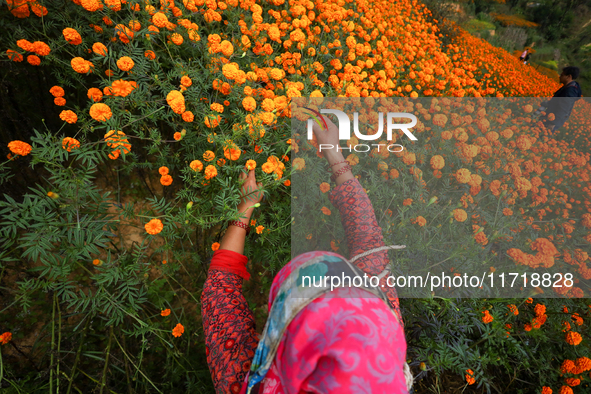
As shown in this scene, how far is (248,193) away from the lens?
1381mm

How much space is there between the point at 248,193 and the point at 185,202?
66 centimetres

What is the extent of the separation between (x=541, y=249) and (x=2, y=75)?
385 cm

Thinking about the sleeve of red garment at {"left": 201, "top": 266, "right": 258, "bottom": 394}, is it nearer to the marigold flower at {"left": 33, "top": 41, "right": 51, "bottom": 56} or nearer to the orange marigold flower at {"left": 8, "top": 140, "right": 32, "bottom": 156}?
the orange marigold flower at {"left": 8, "top": 140, "right": 32, "bottom": 156}

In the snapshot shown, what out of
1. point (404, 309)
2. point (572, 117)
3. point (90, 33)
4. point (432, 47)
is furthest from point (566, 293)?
point (572, 117)

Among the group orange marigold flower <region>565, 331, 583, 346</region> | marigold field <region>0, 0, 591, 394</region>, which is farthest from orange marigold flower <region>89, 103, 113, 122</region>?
orange marigold flower <region>565, 331, 583, 346</region>

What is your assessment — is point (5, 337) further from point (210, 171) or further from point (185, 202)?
point (210, 171)

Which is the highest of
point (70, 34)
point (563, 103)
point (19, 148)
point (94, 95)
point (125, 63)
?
point (70, 34)

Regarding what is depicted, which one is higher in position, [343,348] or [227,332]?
[343,348]

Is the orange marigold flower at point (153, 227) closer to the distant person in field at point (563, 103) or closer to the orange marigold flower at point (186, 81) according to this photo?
the orange marigold flower at point (186, 81)

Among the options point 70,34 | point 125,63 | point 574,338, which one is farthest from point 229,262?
point 574,338

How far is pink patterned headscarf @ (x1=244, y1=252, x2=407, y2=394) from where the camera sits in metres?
0.51

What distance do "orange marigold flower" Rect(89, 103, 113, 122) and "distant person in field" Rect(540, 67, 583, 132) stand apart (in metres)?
4.89

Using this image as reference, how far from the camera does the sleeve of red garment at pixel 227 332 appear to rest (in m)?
0.85

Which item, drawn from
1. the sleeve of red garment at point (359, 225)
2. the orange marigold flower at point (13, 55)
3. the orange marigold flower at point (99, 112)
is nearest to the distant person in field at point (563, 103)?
the sleeve of red garment at point (359, 225)
